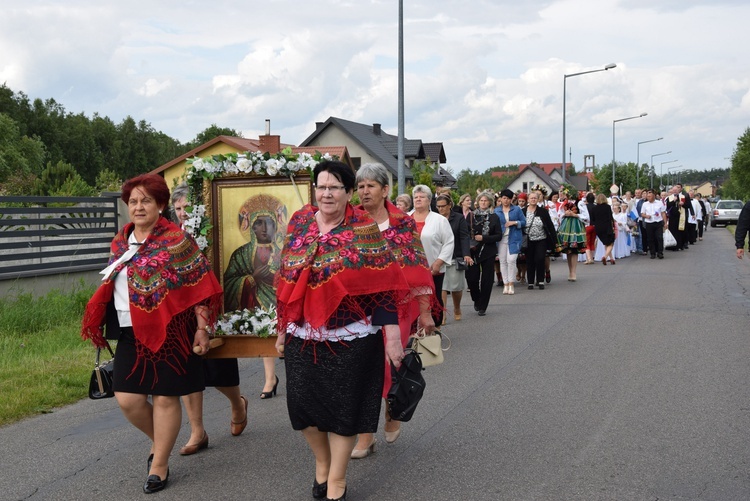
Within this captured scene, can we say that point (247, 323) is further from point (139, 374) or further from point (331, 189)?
point (331, 189)

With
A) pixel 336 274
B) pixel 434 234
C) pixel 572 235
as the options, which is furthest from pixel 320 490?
pixel 572 235

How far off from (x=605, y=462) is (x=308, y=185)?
2639 mm

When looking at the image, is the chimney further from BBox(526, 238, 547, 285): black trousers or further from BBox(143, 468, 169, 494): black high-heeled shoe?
BBox(526, 238, 547, 285): black trousers

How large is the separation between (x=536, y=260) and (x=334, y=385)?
1274cm

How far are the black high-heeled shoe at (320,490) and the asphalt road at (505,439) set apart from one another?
0.32ft

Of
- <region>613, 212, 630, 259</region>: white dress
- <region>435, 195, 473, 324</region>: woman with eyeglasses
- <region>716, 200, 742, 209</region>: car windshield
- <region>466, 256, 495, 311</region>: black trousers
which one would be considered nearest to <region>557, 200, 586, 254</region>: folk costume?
<region>466, 256, 495, 311</region>: black trousers

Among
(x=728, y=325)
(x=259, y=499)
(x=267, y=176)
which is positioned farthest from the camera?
(x=728, y=325)

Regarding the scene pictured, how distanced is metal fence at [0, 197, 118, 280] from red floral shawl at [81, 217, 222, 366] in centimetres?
818

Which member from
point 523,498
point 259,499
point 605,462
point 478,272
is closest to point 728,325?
point 478,272

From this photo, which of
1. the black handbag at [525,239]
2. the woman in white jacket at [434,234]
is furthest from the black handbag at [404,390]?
the black handbag at [525,239]

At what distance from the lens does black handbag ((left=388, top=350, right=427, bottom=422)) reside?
502 cm

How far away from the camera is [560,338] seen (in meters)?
10.8

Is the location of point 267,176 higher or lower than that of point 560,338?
higher

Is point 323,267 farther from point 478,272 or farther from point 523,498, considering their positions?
point 478,272
